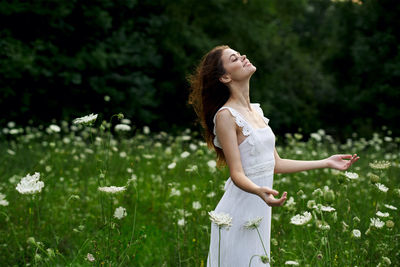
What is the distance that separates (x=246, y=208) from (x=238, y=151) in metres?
0.28

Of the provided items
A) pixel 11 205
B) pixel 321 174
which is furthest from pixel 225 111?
pixel 321 174

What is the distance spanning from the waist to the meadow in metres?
0.25

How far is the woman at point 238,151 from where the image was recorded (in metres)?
2.17

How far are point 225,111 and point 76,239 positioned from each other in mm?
1943

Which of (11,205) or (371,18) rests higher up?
(371,18)

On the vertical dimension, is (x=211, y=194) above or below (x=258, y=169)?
below

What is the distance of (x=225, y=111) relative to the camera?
2193 millimetres

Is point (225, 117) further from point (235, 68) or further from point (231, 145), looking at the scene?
point (235, 68)

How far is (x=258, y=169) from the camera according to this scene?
2242mm

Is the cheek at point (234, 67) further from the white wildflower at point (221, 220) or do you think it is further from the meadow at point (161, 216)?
the white wildflower at point (221, 220)

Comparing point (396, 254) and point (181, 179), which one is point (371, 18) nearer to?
point (181, 179)

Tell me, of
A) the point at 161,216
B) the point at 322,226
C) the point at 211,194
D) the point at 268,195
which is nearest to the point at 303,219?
the point at 322,226

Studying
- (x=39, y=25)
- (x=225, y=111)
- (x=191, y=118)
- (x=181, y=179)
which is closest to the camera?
(x=225, y=111)

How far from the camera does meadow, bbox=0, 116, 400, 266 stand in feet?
7.68
